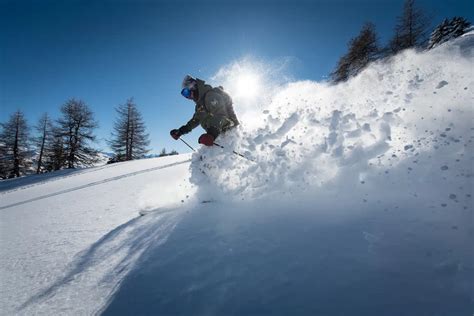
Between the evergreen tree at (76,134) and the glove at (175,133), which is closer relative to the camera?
the glove at (175,133)

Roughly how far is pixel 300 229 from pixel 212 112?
3.35 m

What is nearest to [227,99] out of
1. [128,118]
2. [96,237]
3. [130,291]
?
[96,237]

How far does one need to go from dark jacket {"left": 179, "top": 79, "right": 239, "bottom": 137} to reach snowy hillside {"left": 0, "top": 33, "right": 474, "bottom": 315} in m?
0.43

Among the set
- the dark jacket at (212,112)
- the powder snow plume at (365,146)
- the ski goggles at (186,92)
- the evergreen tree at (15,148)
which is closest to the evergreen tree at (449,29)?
the powder snow plume at (365,146)

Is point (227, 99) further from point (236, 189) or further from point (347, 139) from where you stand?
point (347, 139)

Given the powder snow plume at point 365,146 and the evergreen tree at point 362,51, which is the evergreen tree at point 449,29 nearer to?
the evergreen tree at point 362,51

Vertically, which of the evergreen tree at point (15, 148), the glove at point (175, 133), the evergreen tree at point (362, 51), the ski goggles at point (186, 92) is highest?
the evergreen tree at point (362, 51)

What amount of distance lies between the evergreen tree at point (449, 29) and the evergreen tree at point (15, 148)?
2100 inches

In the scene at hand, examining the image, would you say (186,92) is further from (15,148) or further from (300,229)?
(15,148)

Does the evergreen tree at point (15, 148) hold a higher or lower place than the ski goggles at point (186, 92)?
higher

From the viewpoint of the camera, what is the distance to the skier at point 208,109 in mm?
5047

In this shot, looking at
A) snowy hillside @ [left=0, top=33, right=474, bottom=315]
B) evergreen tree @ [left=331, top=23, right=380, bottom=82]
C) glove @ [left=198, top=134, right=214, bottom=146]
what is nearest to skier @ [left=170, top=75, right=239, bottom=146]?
glove @ [left=198, top=134, right=214, bottom=146]

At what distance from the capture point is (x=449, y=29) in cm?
2348

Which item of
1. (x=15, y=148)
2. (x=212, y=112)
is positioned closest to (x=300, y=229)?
(x=212, y=112)
